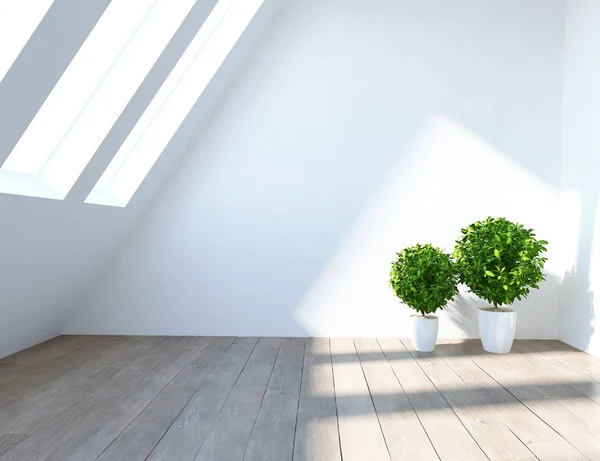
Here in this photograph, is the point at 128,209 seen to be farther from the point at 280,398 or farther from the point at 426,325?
the point at 426,325

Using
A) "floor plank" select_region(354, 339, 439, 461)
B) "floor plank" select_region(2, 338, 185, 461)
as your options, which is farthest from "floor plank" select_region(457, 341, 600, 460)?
"floor plank" select_region(2, 338, 185, 461)

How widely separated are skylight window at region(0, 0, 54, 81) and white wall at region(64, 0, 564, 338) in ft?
7.60

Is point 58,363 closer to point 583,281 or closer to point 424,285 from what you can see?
point 424,285

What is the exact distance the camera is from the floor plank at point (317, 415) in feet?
6.90

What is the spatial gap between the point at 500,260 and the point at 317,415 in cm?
179

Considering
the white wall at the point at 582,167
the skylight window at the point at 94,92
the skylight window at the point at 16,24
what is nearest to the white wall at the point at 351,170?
the white wall at the point at 582,167

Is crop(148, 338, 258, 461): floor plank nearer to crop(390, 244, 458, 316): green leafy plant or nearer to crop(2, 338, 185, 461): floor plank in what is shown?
crop(2, 338, 185, 461): floor plank

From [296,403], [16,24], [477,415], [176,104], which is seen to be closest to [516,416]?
[477,415]

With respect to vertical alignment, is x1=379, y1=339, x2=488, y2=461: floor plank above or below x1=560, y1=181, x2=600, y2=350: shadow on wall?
below

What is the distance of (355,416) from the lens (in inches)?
98.0

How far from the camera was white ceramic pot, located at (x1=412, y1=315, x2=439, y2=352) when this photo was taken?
3.74m

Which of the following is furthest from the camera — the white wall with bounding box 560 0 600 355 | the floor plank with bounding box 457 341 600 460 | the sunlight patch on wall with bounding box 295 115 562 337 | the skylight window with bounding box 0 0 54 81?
the sunlight patch on wall with bounding box 295 115 562 337

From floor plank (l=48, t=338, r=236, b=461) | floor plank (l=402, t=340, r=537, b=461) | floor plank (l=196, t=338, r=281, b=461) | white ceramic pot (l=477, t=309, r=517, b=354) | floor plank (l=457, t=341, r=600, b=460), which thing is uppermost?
white ceramic pot (l=477, t=309, r=517, b=354)

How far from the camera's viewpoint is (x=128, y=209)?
12.8ft
